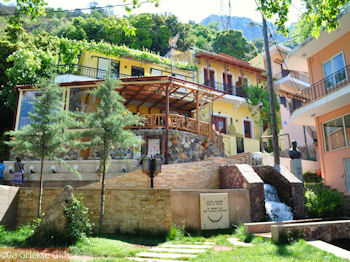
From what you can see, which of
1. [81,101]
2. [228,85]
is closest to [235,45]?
[228,85]

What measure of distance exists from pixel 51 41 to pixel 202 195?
2367cm

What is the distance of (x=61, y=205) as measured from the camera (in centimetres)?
700

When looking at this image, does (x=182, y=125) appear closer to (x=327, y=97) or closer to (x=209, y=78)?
(x=327, y=97)

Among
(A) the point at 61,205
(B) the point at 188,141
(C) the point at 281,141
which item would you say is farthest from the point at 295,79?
(A) the point at 61,205

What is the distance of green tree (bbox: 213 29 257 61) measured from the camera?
119ft

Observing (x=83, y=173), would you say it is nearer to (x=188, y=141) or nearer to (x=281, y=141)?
(x=188, y=141)

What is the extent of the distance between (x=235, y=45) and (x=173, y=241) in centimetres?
3294

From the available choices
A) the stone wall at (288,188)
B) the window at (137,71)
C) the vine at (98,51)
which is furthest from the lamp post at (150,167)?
the window at (137,71)

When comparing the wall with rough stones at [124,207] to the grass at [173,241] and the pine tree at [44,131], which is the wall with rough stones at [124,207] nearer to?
the grass at [173,241]

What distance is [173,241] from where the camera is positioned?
25.7ft

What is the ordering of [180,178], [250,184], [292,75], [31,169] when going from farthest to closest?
[292,75] → [31,169] → [180,178] → [250,184]

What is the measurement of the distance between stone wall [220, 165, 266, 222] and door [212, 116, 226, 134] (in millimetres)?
12154

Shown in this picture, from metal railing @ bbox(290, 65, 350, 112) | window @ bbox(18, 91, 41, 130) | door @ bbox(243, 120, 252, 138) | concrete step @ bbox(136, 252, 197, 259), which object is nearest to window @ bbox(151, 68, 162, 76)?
door @ bbox(243, 120, 252, 138)

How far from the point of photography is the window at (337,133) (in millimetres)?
14680
